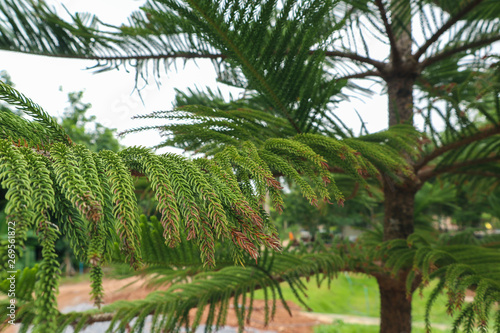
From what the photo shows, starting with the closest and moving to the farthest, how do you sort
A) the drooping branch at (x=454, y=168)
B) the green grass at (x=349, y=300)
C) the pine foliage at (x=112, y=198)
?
the pine foliage at (x=112, y=198)
the drooping branch at (x=454, y=168)
the green grass at (x=349, y=300)

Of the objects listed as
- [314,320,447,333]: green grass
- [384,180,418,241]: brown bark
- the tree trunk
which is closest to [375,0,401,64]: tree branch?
[384,180,418,241]: brown bark

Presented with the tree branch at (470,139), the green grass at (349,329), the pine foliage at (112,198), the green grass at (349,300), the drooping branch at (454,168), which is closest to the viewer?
the pine foliage at (112,198)

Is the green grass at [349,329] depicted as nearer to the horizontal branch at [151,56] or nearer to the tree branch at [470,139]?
the tree branch at [470,139]

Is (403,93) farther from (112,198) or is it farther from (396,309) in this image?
(112,198)

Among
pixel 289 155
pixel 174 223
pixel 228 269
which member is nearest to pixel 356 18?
pixel 289 155

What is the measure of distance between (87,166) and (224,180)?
0.45 ft

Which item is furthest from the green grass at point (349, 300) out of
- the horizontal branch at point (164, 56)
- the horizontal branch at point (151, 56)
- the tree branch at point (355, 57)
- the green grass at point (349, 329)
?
the horizontal branch at point (151, 56)

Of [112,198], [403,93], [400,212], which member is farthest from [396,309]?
[112,198]

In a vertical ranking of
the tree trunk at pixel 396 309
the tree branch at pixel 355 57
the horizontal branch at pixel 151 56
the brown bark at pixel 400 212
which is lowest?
the tree trunk at pixel 396 309

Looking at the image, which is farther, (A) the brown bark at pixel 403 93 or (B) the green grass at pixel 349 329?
(B) the green grass at pixel 349 329

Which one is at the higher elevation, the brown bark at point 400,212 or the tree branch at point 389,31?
the tree branch at point 389,31

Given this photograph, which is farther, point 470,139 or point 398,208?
point 398,208

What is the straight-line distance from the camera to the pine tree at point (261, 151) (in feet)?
0.92

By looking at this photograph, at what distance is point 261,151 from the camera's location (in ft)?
1.41
